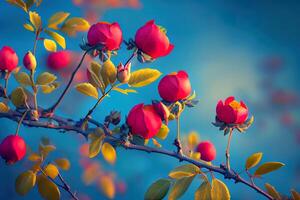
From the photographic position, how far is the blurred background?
0.74m

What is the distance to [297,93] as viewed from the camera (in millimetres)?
899

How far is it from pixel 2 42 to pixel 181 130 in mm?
369

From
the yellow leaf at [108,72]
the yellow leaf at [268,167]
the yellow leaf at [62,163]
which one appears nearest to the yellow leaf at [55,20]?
the yellow leaf at [108,72]

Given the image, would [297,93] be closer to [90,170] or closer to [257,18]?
[257,18]

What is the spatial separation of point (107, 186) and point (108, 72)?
0.31m

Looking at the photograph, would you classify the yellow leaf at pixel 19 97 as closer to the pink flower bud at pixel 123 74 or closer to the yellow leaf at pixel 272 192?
the pink flower bud at pixel 123 74

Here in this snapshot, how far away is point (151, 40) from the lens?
0.52 m

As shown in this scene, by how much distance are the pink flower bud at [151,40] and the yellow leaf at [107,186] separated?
1.00 feet

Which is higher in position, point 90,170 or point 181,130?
point 181,130

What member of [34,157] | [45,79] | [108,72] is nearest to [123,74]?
[108,72]

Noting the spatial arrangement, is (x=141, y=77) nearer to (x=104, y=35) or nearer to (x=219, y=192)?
(x=104, y=35)

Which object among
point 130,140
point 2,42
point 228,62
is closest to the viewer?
point 130,140

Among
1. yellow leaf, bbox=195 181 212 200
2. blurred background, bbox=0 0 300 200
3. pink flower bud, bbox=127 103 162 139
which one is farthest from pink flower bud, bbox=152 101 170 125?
blurred background, bbox=0 0 300 200

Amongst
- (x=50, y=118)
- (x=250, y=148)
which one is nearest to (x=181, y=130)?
(x=250, y=148)
